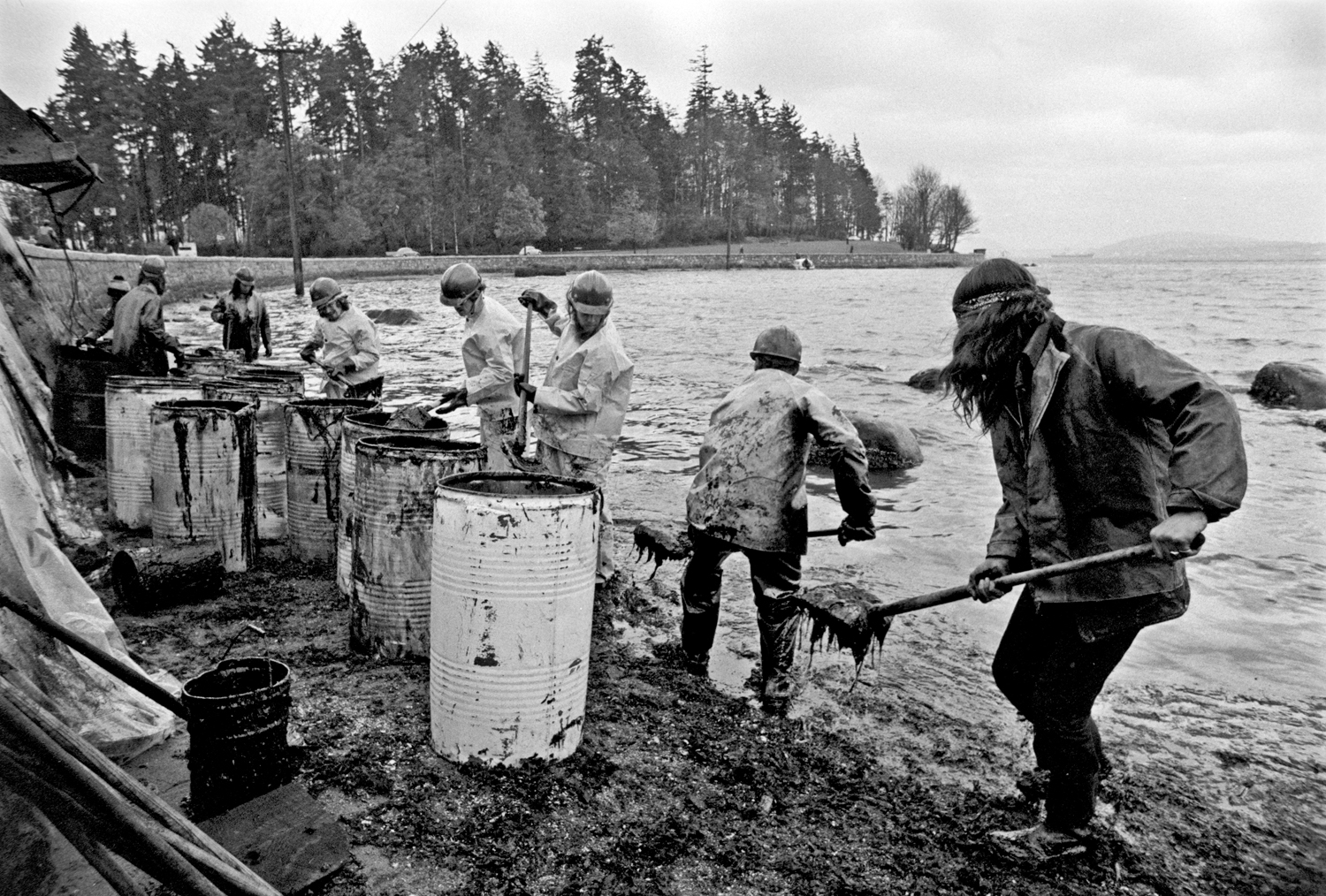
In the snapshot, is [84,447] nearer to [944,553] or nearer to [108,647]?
[108,647]

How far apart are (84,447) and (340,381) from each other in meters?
2.70

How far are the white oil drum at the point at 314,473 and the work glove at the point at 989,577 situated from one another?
13.1ft

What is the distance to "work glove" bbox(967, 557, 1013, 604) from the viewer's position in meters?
3.38

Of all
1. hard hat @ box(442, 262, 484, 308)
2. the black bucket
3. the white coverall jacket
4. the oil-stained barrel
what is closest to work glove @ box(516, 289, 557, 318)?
hard hat @ box(442, 262, 484, 308)

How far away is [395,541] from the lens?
14.3 ft

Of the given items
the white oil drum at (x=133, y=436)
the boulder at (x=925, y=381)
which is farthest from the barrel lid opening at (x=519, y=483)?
the boulder at (x=925, y=381)

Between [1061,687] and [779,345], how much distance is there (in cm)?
233

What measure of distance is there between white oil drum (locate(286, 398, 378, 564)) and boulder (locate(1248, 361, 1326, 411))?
1853 cm

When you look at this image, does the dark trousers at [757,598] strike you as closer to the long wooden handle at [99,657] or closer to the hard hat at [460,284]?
the long wooden handle at [99,657]

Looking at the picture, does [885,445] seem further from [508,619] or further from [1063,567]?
[508,619]

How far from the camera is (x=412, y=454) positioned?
4324 millimetres

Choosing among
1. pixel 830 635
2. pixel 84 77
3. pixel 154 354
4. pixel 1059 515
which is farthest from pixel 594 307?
pixel 84 77

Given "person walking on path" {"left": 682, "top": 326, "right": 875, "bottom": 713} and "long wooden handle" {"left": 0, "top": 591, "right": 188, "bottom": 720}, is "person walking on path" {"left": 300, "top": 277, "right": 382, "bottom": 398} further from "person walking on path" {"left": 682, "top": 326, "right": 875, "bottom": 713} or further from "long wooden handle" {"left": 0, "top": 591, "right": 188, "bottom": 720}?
"long wooden handle" {"left": 0, "top": 591, "right": 188, "bottom": 720}

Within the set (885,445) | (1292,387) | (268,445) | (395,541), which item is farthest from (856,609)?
(1292,387)
